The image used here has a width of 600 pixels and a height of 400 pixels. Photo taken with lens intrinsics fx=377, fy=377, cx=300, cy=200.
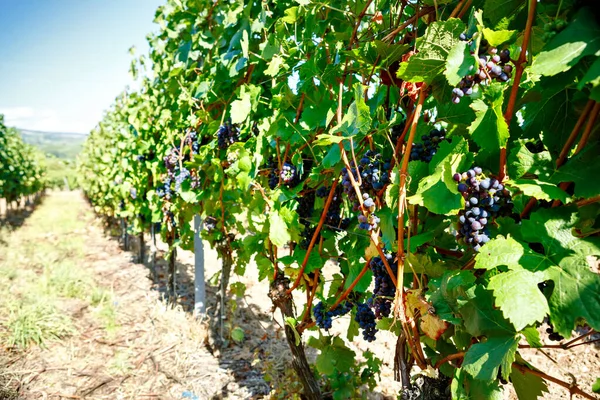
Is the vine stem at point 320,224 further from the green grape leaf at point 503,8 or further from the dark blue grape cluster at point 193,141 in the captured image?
the dark blue grape cluster at point 193,141

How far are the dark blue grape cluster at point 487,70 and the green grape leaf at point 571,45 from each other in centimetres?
17

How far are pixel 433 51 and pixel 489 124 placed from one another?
238 mm

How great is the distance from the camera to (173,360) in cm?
389

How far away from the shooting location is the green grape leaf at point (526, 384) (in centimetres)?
108

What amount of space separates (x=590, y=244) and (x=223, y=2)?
2925 mm

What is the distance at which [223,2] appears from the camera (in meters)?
2.93

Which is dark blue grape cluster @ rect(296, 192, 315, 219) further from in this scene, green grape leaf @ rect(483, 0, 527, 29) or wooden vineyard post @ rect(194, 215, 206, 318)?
wooden vineyard post @ rect(194, 215, 206, 318)

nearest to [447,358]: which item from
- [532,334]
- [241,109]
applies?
[532,334]

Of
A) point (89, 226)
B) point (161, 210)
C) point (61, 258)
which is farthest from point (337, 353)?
point (89, 226)

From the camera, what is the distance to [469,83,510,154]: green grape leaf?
87 centimetres

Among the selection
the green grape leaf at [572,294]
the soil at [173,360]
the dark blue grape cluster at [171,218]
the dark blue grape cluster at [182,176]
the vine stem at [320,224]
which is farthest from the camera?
the dark blue grape cluster at [171,218]

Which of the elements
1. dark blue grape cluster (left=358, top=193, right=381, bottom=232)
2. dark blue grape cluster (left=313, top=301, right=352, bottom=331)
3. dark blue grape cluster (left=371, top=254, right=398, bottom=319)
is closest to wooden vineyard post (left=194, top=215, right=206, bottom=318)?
dark blue grape cluster (left=313, top=301, right=352, bottom=331)

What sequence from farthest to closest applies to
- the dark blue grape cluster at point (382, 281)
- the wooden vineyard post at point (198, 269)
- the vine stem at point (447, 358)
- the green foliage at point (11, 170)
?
1. the green foliage at point (11, 170)
2. the wooden vineyard post at point (198, 269)
3. the dark blue grape cluster at point (382, 281)
4. the vine stem at point (447, 358)

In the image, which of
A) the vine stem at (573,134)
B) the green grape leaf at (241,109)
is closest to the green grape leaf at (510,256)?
the vine stem at (573,134)
